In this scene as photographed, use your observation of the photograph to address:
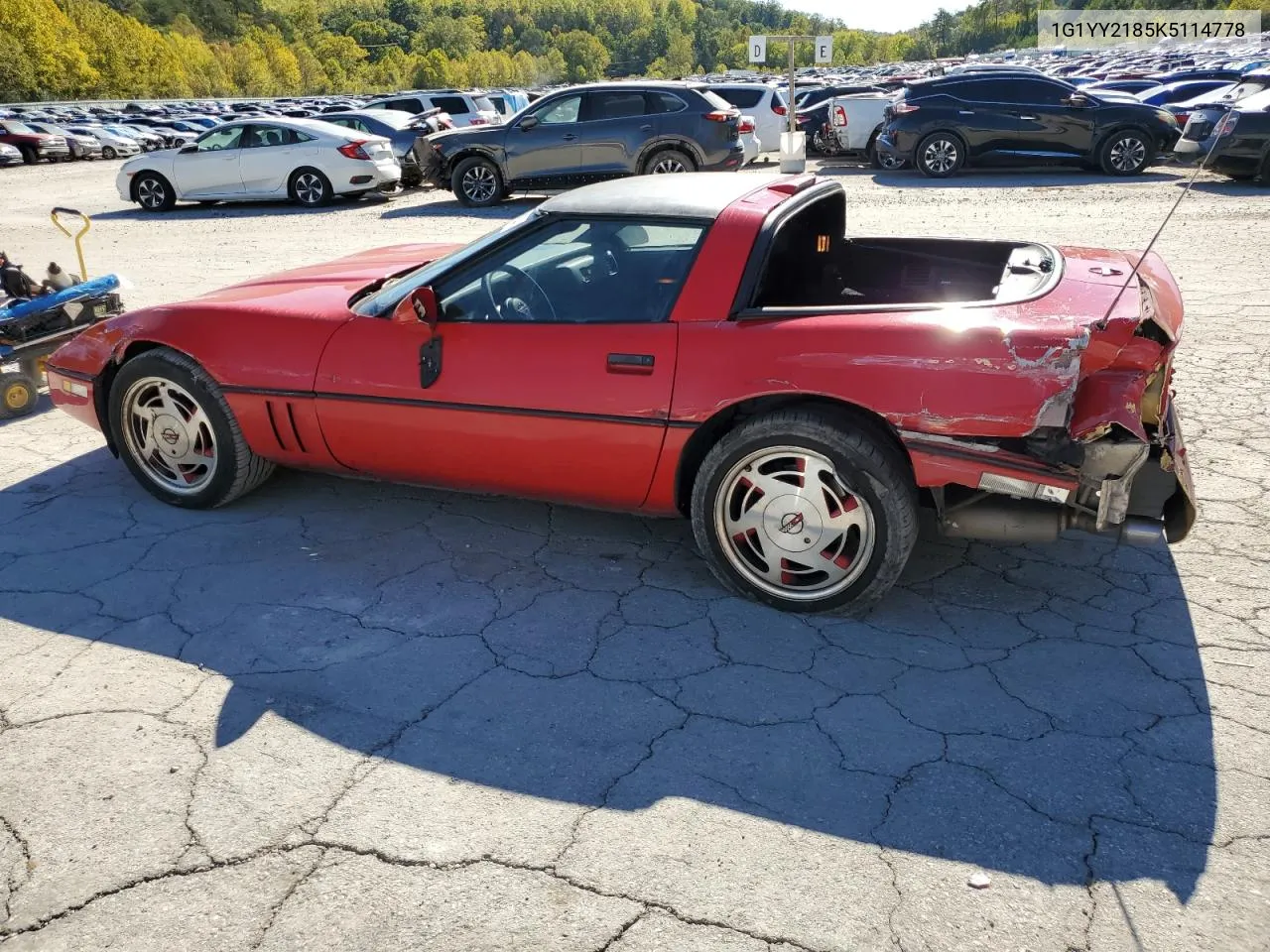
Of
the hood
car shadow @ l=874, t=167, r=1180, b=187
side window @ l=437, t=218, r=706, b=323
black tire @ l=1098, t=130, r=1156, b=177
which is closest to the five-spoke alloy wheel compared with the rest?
black tire @ l=1098, t=130, r=1156, b=177

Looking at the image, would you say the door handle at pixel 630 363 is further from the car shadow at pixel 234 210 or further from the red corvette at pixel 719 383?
the car shadow at pixel 234 210

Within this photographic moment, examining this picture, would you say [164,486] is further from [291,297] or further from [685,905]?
[685,905]

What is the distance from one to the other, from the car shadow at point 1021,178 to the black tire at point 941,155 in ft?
0.55

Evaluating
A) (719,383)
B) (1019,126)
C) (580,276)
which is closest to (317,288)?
(580,276)

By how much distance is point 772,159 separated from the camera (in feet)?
68.2

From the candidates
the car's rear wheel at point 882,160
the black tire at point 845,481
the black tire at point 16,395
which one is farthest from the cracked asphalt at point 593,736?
the car's rear wheel at point 882,160

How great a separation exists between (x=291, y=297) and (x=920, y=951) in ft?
11.7

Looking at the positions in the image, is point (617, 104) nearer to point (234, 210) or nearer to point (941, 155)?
point (941, 155)

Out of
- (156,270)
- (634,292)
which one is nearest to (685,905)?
(634,292)

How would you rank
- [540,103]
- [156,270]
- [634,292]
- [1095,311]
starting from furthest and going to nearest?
[540,103] < [156,270] < [634,292] < [1095,311]

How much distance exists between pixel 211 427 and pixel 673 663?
235 cm

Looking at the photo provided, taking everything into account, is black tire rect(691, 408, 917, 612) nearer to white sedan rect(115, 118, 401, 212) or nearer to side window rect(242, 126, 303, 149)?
white sedan rect(115, 118, 401, 212)

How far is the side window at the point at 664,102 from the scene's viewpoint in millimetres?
14391

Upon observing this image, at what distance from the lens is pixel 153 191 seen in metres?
16.4
